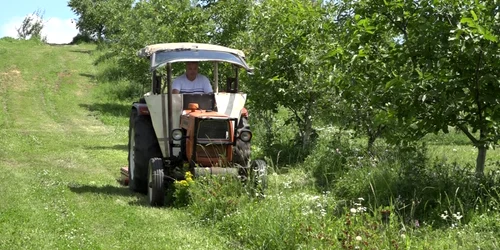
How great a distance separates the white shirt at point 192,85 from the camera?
1182 centimetres

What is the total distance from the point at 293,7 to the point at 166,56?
518cm

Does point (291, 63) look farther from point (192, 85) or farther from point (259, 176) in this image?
point (259, 176)

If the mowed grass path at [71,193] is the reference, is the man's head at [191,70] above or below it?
above

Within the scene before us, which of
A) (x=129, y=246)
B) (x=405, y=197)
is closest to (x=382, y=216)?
(x=405, y=197)

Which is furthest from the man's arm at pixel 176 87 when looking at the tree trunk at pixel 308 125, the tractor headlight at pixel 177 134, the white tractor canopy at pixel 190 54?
the tree trunk at pixel 308 125

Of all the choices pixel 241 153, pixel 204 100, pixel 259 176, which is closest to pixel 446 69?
pixel 259 176

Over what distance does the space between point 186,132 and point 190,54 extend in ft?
3.64

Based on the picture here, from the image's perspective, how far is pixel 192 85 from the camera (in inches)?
470

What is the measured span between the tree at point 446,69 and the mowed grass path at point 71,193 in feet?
9.11

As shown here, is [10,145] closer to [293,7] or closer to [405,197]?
[293,7]

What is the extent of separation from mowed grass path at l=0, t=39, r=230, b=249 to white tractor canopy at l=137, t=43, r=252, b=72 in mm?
2007

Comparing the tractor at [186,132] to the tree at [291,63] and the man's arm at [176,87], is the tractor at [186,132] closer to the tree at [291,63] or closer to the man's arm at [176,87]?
the man's arm at [176,87]

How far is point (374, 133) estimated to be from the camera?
14.2 metres

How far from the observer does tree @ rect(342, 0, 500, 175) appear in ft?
28.9
